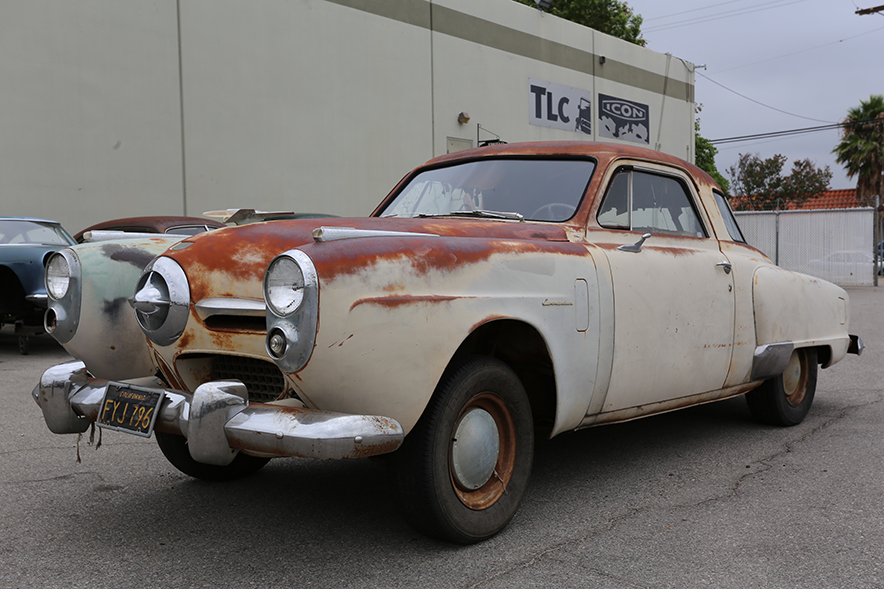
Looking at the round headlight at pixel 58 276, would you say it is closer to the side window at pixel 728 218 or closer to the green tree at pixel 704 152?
the side window at pixel 728 218

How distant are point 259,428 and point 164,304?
711 mm

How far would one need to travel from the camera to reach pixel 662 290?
12.9ft

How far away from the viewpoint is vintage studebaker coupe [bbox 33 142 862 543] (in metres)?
2.66

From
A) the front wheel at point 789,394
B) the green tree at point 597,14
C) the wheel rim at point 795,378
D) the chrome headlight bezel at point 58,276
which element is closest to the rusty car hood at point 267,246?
the chrome headlight bezel at point 58,276

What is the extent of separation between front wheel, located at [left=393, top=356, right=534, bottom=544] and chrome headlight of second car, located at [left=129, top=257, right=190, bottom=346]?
97cm

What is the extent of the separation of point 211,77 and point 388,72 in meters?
4.06

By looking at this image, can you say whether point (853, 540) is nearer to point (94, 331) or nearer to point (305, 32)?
point (94, 331)

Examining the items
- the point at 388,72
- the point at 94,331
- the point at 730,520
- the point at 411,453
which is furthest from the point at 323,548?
the point at 388,72

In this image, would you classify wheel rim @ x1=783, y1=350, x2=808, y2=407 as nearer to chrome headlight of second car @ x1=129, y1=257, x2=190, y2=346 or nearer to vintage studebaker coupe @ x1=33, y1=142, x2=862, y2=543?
vintage studebaker coupe @ x1=33, y1=142, x2=862, y2=543

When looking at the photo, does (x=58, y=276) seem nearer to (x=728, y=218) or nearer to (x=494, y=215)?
(x=494, y=215)

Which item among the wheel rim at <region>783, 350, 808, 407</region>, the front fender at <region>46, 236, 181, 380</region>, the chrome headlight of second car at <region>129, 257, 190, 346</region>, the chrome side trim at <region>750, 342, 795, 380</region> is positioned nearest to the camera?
the chrome headlight of second car at <region>129, 257, 190, 346</region>

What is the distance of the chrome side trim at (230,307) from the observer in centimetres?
283

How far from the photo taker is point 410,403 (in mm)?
2756

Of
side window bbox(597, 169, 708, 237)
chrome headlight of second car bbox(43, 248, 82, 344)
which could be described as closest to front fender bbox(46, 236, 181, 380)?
chrome headlight of second car bbox(43, 248, 82, 344)
